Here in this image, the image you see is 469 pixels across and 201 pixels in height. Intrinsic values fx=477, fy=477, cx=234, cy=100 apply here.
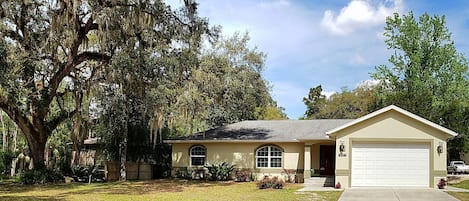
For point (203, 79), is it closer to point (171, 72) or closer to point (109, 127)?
point (171, 72)

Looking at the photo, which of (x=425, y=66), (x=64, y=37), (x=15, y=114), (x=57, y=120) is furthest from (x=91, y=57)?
(x=425, y=66)

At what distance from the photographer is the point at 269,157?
24156mm

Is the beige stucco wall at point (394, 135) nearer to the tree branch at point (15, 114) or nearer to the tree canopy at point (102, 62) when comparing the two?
the tree canopy at point (102, 62)

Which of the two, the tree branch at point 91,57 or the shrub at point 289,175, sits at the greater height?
the tree branch at point 91,57

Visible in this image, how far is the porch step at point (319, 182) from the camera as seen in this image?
21.0 metres

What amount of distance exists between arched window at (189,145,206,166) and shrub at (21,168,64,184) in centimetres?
699

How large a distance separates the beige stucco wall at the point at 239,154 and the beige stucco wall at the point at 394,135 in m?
4.28

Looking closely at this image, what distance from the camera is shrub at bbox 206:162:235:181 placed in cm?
2417

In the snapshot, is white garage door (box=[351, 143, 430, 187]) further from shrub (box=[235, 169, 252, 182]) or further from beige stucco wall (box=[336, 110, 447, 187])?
shrub (box=[235, 169, 252, 182])

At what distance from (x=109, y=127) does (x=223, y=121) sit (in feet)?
36.5

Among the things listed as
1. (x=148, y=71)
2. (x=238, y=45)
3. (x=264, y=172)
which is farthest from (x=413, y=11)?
(x=148, y=71)

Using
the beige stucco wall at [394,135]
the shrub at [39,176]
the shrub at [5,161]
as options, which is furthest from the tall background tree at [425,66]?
the shrub at [5,161]

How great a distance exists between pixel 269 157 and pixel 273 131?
180 centimetres

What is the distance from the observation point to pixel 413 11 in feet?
101
